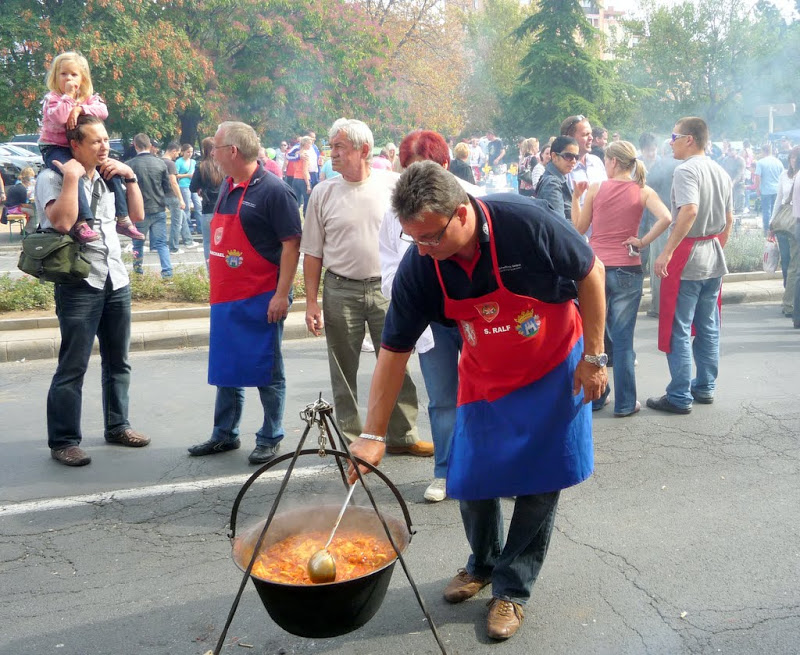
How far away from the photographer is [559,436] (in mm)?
3426

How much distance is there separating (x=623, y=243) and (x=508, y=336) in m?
3.34

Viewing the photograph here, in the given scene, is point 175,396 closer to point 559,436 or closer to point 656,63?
point 559,436

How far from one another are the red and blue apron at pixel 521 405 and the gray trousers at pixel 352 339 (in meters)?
1.95

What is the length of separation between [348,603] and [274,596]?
0.77ft

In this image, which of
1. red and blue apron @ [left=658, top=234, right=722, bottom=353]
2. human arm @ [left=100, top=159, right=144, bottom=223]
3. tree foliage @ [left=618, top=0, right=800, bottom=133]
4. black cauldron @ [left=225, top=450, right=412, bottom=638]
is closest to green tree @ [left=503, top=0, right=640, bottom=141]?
tree foliage @ [left=618, top=0, right=800, bottom=133]

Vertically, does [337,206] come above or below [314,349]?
above

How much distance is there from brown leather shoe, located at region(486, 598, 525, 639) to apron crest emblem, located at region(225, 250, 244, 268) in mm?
2687

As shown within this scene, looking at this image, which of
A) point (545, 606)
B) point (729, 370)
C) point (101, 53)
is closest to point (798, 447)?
point (729, 370)

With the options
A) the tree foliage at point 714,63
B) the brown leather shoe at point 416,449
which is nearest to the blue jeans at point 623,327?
the brown leather shoe at point 416,449

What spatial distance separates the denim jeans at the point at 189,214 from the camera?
56.6 ft

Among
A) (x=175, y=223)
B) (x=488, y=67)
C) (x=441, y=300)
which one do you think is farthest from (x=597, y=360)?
(x=488, y=67)

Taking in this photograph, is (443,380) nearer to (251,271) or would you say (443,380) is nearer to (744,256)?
(251,271)

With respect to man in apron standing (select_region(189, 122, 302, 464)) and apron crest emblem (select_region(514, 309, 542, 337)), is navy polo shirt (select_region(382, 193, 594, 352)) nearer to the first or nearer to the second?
apron crest emblem (select_region(514, 309, 542, 337))

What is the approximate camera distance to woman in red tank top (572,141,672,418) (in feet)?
20.8
